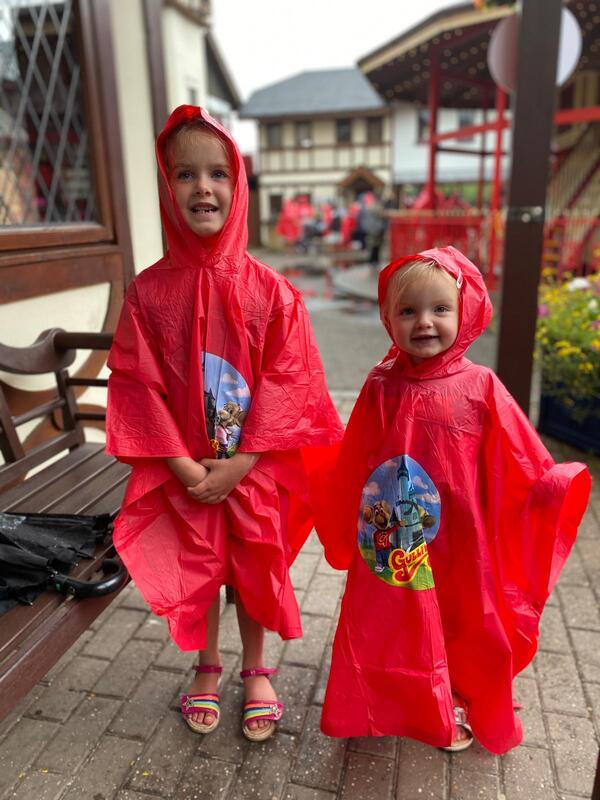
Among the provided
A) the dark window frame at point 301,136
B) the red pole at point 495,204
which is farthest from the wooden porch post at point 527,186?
the dark window frame at point 301,136

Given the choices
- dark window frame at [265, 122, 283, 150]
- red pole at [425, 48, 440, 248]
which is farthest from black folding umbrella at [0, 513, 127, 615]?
dark window frame at [265, 122, 283, 150]

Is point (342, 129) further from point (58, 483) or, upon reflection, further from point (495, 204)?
point (58, 483)

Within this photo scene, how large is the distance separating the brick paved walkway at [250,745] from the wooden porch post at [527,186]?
169cm

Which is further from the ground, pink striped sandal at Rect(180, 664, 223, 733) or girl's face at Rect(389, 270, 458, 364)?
girl's face at Rect(389, 270, 458, 364)

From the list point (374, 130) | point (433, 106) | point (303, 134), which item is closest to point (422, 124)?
point (374, 130)

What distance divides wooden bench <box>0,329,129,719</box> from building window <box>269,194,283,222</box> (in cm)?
2870

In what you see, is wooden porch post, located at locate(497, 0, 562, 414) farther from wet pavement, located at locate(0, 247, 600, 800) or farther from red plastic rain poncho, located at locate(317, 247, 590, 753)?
red plastic rain poncho, located at locate(317, 247, 590, 753)

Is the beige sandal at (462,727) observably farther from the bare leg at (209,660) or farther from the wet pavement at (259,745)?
the bare leg at (209,660)

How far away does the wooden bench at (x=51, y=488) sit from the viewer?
55.6 inches

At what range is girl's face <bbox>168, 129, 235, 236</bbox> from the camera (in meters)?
1.55

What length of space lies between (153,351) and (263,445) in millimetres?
391

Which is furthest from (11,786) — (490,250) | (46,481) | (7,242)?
(490,250)

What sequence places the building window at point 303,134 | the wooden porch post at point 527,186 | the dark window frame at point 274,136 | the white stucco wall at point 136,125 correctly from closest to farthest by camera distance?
the wooden porch post at point 527,186
the white stucco wall at point 136,125
the building window at point 303,134
the dark window frame at point 274,136

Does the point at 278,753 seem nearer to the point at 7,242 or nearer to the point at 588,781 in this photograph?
the point at 588,781
